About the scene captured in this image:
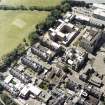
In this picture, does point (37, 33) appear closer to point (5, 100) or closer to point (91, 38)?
point (91, 38)

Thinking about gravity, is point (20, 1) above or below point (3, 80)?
above

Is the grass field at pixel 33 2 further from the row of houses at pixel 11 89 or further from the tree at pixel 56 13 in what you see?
the row of houses at pixel 11 89

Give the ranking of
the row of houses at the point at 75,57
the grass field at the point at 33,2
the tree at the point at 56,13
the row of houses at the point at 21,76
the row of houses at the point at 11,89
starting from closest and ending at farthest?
1. the row of houses at the point at 11,89
2. the row of houses at the point at 21,76
3. the row of houses at the point at 75,57
4. the tree at the point at 56,13
5. the grass field at the point at 33,2

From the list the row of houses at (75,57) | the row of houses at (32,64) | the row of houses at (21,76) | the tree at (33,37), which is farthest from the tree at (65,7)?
the row of houses at (21,76)

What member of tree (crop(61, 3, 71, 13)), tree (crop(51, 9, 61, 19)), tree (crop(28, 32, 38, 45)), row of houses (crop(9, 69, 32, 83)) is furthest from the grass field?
row of houses (crop(9, 69, 32, 83))

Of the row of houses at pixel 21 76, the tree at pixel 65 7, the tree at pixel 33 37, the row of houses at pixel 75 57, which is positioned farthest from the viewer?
the tree at pixel 65 7

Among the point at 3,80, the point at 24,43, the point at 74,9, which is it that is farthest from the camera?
the point at 74,9

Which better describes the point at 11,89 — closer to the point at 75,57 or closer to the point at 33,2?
the point at 75,57

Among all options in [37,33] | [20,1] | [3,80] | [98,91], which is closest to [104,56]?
[98,91]

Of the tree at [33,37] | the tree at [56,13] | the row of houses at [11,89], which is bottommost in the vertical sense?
the row of houses at [11,89]
